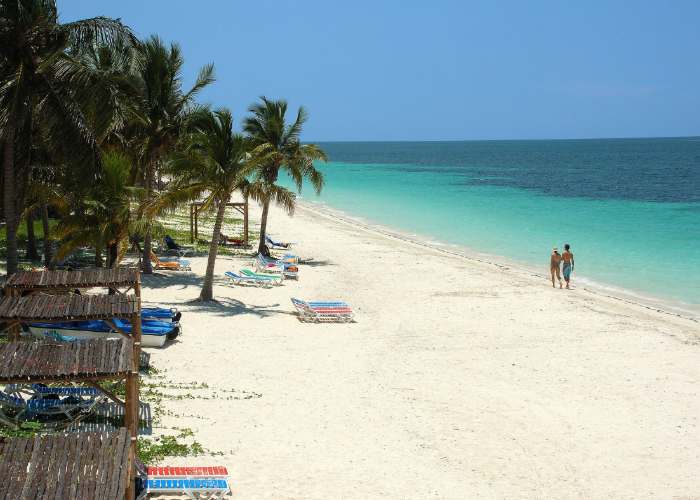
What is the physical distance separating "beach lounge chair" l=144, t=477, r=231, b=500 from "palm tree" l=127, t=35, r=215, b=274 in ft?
35.6

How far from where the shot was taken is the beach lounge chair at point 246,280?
56.9 feet

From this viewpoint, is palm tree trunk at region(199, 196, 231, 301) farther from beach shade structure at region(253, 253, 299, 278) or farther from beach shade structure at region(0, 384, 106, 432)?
beach shade structure at region(0, 384, 106, 432)

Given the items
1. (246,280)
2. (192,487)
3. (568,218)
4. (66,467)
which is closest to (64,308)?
(192,487)

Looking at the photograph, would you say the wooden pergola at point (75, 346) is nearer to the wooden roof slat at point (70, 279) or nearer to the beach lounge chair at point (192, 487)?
the wooden roof slat at point (70, 279)

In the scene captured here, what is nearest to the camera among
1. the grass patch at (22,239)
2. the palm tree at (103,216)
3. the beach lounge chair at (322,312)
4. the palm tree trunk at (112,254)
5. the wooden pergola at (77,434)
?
the wooden pergola at (77,434)

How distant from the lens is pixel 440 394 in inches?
391

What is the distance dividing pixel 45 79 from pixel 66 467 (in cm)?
827

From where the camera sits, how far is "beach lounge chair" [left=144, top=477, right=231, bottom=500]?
6.27 metres

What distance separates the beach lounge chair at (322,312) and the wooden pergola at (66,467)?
865cm

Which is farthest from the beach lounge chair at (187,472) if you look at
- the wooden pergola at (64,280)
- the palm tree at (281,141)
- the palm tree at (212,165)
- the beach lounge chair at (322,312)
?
the palm tree at (281,141)

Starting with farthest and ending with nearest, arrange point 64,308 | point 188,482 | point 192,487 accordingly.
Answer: point 64,308 → point 188,482 → point 192,487

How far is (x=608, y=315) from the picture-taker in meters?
15.2

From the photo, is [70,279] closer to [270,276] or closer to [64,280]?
[64,280]

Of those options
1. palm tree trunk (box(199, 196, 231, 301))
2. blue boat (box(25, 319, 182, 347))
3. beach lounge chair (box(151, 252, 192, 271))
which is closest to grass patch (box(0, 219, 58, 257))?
beach lounge chair (box(151, 252, 192, 271))
